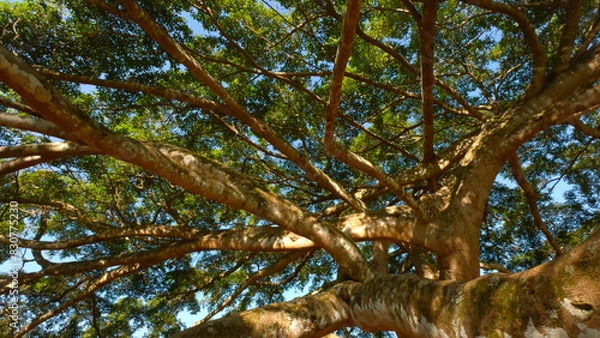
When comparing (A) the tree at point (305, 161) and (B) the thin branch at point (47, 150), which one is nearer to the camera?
(A) the tree at point (305, 161)

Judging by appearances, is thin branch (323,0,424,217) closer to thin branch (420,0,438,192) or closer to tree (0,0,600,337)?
tree (0,0,600,337)

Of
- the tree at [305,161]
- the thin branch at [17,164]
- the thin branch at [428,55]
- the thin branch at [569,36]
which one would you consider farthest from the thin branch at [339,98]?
the thin branch at [569,36]

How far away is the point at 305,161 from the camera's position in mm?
3260

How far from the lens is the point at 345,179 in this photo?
729cm

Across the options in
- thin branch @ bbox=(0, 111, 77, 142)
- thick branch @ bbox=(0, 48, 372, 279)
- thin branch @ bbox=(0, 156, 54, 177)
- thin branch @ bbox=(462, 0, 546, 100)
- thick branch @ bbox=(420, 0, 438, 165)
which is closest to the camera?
thick branch @ bbox=(0, 48, 372, 279)

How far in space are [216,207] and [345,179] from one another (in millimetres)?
2675

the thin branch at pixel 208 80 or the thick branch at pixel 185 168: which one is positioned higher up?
the thin branch at pixel 208 80

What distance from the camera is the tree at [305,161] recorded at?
215 cm

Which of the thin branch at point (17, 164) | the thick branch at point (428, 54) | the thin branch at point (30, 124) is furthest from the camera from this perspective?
the thick branch at point (428, 54)

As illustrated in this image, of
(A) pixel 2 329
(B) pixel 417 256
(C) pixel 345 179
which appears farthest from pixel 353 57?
(A) pixel 2 329

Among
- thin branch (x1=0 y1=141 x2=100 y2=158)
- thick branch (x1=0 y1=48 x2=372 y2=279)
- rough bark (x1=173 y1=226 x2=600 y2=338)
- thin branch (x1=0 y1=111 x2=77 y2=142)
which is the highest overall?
thin branch (x1=0 y1=141 x2=100 y2=158)

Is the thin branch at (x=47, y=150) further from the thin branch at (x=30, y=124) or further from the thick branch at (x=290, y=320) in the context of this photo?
the thick branch at (x=290, y=320)

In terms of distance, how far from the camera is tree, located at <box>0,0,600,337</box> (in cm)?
215

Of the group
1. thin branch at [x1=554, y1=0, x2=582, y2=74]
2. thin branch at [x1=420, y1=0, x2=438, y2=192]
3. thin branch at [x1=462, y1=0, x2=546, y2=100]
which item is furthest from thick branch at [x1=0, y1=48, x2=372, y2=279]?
thin branch at [x1=554, y1=0, x2=582, y2=74]
